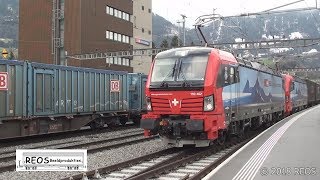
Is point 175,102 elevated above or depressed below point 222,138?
above

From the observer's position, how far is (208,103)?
41.9 ft

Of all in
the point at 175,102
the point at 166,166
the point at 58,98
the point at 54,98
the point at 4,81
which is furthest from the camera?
the point at 58,98

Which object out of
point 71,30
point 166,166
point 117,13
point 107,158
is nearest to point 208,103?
point 166,166

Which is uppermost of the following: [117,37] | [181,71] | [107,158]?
[117,37]

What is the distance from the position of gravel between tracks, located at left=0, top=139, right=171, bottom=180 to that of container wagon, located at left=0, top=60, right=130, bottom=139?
4.59 m

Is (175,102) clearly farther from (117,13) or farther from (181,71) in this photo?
(117,13)

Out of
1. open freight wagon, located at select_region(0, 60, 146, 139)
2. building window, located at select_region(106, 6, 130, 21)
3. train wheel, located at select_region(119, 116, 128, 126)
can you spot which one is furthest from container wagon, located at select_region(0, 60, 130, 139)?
building window, located at select_region(106, 6, 130, 21)

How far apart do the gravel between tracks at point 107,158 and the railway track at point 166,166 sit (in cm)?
67

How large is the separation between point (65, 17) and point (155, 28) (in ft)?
377

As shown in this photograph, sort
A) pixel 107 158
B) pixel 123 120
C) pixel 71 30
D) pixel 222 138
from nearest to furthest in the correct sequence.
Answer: pixel 107 158 < pixel 222 138 < pixel 123 120 < pixel 71 30

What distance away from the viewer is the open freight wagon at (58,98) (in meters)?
16.5

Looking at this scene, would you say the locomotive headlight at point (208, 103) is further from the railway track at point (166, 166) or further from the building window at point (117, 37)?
the building window at point (117, 37)

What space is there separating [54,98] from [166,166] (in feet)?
31.2

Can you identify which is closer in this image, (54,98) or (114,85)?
(54,98)
